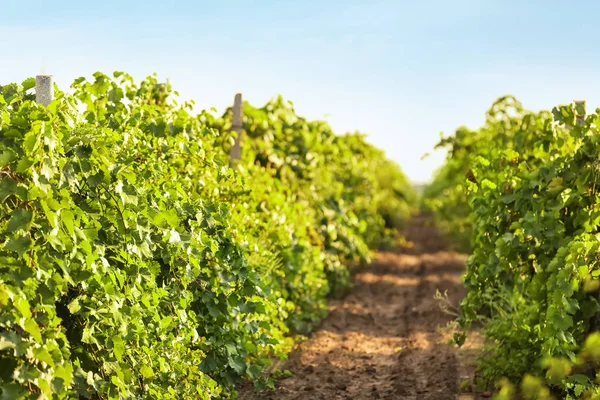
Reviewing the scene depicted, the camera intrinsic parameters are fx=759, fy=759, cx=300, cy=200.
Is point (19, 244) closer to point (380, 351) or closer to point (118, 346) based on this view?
point (118, 346)

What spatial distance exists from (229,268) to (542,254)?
2.76 meters

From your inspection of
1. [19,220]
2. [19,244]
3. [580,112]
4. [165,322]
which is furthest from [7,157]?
[580,112]

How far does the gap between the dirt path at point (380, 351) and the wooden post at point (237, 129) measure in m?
2.32

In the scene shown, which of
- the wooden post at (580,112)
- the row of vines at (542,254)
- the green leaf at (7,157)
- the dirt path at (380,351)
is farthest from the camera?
the dirt path at (380,351)

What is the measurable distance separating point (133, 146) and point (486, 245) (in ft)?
11.4

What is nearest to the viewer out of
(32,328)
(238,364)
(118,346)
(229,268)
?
(32,328)

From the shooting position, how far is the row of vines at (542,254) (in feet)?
18.8

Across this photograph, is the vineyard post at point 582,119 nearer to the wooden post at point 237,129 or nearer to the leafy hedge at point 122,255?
the leafy hedge at point 122,255

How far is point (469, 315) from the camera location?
281 inches

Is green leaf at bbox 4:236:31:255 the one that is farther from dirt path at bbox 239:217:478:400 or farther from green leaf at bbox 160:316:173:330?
dirt path at bbox 239:217:478:400

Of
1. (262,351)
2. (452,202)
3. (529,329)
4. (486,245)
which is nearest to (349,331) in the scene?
(262,351)

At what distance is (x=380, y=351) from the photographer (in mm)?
9008

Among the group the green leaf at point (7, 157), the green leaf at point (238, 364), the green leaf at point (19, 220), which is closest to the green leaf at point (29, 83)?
the green leaf at point (7, 157)

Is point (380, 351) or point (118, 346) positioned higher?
point (118, 346)
